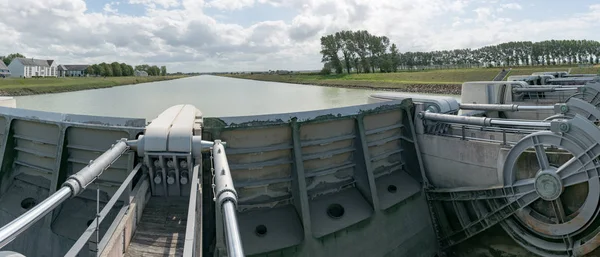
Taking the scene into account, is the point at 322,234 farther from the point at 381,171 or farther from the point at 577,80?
the point at 577,80

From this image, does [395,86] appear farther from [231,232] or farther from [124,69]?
[124,69]

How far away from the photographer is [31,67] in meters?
90.3

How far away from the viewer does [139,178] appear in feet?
19.1

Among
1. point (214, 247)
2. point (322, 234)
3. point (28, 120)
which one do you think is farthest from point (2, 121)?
point (322, 234)

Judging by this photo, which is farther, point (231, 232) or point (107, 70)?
point (107, 70)

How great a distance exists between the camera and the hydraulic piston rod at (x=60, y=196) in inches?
105

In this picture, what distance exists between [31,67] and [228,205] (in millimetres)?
112941

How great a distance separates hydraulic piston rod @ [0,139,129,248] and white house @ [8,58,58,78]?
343 ft

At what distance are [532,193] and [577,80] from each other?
16.3 m

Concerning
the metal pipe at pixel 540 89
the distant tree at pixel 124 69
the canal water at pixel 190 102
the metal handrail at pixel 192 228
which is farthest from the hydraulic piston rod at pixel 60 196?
the distant tree at pixel 124 69

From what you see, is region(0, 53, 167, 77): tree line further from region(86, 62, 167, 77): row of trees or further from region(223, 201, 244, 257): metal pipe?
region(223, 201, 244, 257): metal pipe

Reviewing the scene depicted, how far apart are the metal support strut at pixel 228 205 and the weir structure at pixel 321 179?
1.13 metres

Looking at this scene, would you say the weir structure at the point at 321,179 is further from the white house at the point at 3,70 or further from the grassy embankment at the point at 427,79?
the white house at the point at 3,70

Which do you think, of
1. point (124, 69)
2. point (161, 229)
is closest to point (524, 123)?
point (161, 229)
